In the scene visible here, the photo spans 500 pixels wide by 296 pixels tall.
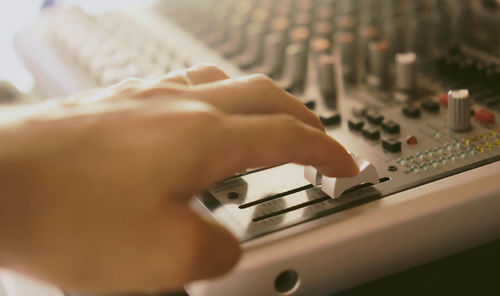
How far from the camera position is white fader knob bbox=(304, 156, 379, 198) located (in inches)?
20.9

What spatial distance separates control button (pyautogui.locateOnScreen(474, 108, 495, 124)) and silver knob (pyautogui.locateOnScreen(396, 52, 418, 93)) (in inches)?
4.1

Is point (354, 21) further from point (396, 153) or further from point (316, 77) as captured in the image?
point (396, 153)

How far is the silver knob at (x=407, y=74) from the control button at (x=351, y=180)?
22 cm

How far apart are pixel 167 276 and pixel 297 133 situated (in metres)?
0.16

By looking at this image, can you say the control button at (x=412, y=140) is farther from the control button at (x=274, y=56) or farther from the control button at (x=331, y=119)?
the control button at (x=274, y=56)

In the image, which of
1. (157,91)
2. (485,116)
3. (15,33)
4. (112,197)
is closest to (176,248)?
(112,197)

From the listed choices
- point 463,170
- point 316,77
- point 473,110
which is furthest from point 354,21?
point 463,170

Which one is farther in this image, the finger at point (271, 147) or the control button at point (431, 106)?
the control button at point (431, 106)

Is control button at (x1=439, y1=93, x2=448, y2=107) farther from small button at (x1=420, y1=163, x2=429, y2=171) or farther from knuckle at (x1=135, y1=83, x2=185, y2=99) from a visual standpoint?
knuckle at (x1=135, y1=83, x2=185, y2=99)

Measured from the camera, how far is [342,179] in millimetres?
530

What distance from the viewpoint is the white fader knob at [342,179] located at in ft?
1.74

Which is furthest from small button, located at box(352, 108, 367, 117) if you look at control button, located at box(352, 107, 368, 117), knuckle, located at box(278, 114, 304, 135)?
knuckle, located at box(278, 114, 304, 135)

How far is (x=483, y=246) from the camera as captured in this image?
56cm

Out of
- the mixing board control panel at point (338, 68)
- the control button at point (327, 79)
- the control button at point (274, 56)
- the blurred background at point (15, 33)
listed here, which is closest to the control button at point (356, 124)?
the mixing board control panel at point (338, 68)
